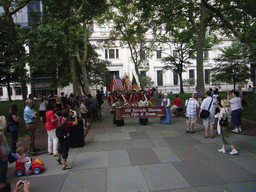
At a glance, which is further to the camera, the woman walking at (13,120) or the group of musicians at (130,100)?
the group of musicians at (130,100)

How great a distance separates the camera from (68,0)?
13.3 m

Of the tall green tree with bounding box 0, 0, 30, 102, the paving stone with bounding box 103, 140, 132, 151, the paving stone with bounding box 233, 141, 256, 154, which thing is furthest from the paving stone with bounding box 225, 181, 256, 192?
A: the tall green tree with bounding box 0, 0, 30, 102

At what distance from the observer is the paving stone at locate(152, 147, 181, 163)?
5.81 meters

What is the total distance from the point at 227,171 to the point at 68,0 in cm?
1356

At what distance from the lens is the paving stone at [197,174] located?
4.38m

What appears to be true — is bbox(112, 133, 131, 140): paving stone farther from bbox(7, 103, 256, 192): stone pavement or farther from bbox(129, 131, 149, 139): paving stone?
bbox(7, 103, 256, 192): stone pavement

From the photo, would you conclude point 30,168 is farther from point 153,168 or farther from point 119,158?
point 153,168

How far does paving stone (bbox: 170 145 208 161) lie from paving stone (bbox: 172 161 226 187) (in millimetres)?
331

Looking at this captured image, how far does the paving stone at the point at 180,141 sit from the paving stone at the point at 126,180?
269 centimetres

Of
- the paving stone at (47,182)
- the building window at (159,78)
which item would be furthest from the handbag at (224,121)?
the building window at (159,78)

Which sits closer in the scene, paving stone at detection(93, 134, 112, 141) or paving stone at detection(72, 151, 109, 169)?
paving stone at detection(72, 151, 109, 169)

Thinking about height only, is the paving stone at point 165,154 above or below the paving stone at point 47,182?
above

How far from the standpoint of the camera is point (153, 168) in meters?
5.23

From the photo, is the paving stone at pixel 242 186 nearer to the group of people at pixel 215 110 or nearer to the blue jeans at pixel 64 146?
the group of people at pixel 215 110
